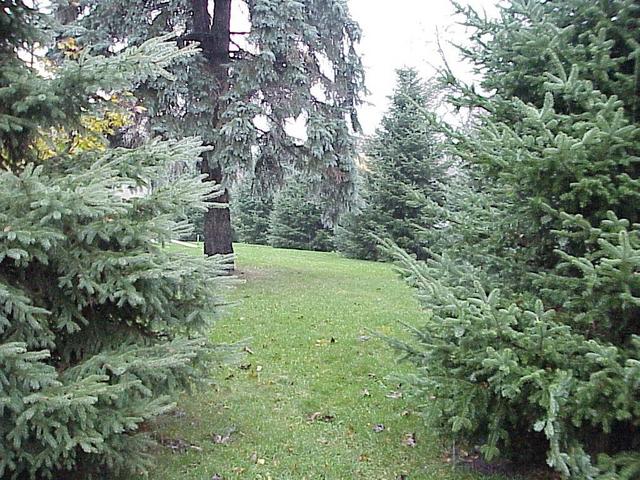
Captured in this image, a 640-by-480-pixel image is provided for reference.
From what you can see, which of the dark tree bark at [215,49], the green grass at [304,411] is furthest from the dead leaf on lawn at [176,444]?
the dark tree bark at [215,49]

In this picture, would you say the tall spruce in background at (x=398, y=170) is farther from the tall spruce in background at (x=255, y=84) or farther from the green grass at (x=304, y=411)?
the green grass at (x=304, y=411)

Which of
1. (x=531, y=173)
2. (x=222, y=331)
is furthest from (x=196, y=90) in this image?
(x=531, y=173)

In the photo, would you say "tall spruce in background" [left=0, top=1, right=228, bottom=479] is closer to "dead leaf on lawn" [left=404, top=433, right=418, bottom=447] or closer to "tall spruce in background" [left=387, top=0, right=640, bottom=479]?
"tall spruce in background" [left=387, top=0, right=640, bottom=479]

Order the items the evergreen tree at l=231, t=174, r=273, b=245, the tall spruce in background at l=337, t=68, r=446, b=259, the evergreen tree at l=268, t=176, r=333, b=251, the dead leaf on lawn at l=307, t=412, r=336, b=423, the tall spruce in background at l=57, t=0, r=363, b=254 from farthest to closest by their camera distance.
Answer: the evergreen tree at l=231, t=174, r=273, b=245, the evergreen tree at l=268, t=176, r=333, b=251, the tall spruce in background at l=337, t=68, r=446, b=259, the tall spruce in background at l=57, t=0, r=363, b=254, the dead leaf on lawn at l=307, t=412, r=336, b=423

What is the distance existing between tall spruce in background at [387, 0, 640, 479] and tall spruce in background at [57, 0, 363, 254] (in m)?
6.62

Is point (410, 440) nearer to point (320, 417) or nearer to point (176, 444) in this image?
point (320, 417)

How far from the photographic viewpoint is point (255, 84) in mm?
10211

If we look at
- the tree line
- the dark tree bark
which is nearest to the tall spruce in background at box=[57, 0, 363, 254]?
the dark tree bark

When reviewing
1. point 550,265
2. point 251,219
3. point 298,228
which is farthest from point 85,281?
point 251,219

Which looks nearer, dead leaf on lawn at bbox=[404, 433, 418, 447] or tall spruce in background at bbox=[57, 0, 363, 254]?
dead leaf on lawn at bbox=[404, 433, 418, 447]

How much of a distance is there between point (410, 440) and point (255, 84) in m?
7.58

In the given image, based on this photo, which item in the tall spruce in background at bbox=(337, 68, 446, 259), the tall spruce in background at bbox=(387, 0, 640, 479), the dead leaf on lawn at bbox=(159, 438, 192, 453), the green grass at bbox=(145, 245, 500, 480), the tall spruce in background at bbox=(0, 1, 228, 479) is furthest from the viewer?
the tall spruce in background at bbox=(337, 68, 446, 259)

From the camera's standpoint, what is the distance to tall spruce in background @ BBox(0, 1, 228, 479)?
278 cm

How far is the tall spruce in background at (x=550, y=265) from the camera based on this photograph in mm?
2965
